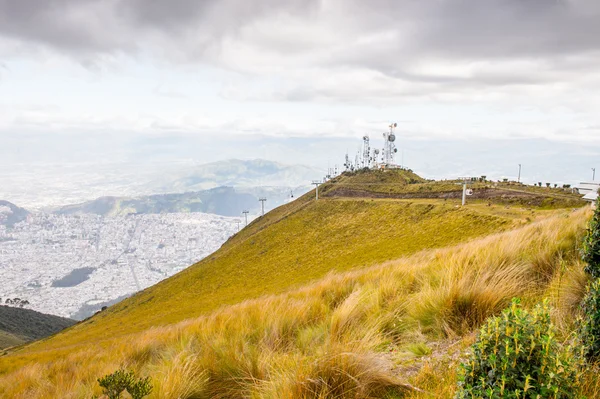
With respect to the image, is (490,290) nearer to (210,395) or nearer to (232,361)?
(232,361)

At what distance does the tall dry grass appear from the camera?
2891 mm

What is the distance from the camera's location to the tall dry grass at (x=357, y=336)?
2891 mm

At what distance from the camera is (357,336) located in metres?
3.92

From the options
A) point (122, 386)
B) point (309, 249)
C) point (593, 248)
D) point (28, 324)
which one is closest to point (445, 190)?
point (309, 249)

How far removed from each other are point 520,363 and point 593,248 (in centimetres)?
249

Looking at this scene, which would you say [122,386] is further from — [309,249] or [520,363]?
[309,249]

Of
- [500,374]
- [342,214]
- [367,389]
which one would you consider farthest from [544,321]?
[342,214]

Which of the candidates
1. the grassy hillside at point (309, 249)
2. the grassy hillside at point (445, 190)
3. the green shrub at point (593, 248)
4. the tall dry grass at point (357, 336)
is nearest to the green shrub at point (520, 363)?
the tall dry grass at point (357, 336)

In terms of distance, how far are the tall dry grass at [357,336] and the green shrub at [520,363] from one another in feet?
2.02

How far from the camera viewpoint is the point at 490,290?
13.4 ft

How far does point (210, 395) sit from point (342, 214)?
4285 cm

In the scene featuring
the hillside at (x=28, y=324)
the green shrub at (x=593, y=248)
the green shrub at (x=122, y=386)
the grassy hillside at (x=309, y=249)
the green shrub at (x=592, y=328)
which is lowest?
the hillside at (x=28, y=324)

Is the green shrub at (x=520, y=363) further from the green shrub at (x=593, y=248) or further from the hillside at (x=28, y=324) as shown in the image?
the hillside at (x=28, y=324)

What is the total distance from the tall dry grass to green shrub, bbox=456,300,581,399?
2.02 feet
